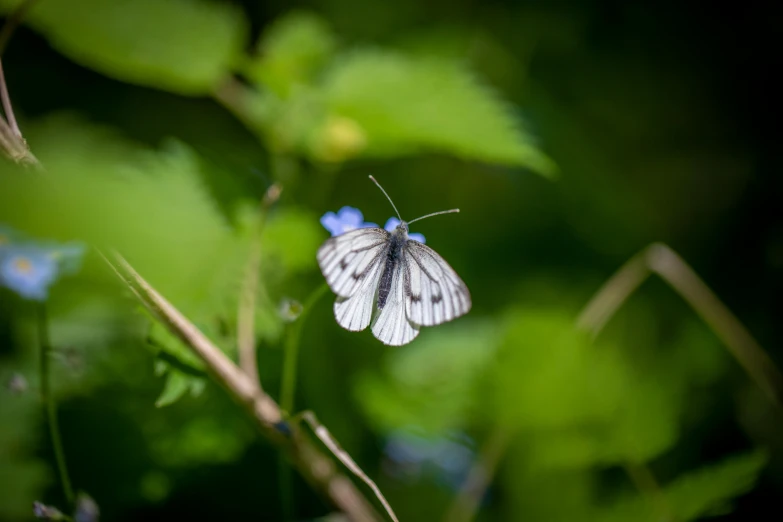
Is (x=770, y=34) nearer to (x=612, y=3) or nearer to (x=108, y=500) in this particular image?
(x=612, y=3)

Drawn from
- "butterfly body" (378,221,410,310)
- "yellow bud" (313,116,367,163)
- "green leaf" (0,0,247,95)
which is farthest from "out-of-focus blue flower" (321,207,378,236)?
"green leaf" (0,0,247,95)

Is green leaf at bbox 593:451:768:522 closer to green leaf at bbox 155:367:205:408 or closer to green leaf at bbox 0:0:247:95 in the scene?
green leaf at bbox 155:367:205:408

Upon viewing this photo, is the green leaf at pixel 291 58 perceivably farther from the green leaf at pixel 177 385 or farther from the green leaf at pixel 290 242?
the green leaf at pixel 177 385

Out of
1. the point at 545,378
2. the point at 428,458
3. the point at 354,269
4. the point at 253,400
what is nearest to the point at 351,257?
the point at 354,269

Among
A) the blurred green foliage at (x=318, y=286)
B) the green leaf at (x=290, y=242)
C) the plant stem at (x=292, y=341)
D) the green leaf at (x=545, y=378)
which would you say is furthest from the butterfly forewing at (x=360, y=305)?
the green leaf at (x=545, y=378)

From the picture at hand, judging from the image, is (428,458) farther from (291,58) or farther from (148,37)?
(148,37)

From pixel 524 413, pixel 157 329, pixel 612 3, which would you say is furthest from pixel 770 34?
pixel 157 329
